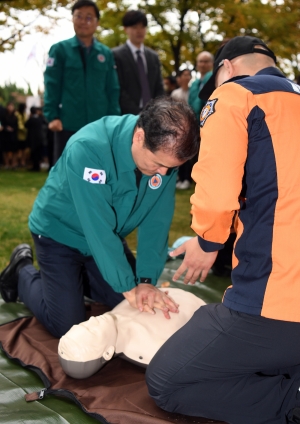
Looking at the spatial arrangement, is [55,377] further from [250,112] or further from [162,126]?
[250,112]

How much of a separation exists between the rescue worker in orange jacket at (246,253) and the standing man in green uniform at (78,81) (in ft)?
9.24

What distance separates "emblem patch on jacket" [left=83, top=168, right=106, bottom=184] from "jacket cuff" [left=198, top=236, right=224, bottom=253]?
1.96 ft

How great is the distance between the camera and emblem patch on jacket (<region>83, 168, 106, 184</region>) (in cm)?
208

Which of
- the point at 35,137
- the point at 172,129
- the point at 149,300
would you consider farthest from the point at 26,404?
the point at 35,137

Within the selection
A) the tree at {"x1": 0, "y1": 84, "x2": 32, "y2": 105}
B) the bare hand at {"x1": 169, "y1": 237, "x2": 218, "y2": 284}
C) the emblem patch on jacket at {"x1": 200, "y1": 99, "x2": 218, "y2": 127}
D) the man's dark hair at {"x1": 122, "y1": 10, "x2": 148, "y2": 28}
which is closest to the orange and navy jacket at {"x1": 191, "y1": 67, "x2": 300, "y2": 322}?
the emblem patch on jacket at {"x1": 200, "y1": 99, "x2": 218, "y2": 127}

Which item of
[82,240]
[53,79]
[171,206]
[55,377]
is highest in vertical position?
[53,79]

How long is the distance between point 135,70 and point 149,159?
3.22 metres

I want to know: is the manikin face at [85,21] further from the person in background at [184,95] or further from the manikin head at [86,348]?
the manikin head at [86,348]

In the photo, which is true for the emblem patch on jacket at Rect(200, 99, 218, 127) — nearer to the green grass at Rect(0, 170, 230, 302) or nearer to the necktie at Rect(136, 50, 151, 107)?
the green grass at Rect(0, 170, 230, 302)

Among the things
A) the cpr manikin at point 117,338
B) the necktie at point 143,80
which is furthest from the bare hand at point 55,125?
the cpr manikin at point 117,338

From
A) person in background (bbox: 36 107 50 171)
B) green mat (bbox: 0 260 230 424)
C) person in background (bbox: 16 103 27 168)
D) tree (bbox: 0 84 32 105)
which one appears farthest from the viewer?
tree (bbox: 0 84 32 105)

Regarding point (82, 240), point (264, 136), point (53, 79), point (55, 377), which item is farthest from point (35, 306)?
point (53, 79)

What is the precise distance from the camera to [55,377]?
78.0 inches

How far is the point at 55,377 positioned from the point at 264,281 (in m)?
0.95
